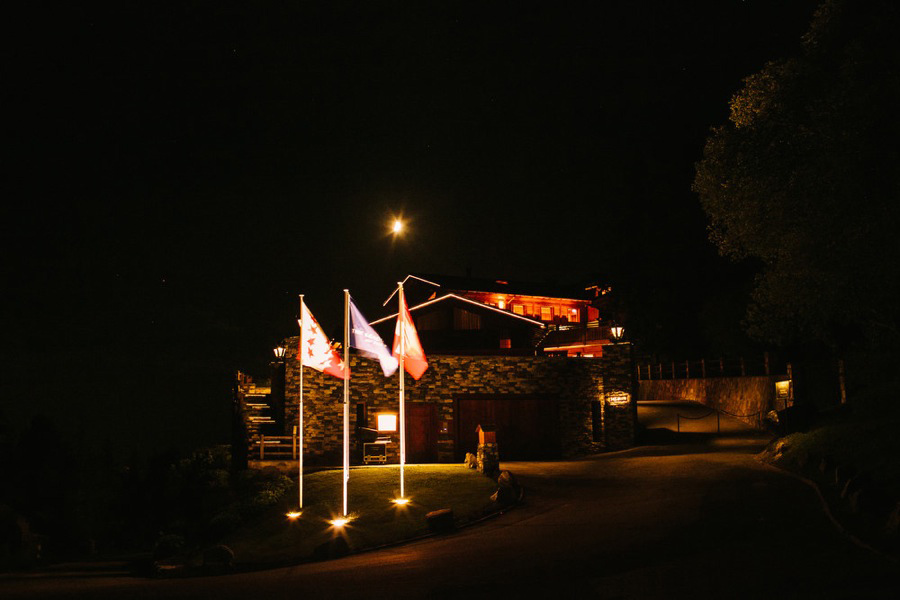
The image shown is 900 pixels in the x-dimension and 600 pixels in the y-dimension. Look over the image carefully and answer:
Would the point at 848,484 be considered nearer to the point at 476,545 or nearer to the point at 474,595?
the point at 476,545

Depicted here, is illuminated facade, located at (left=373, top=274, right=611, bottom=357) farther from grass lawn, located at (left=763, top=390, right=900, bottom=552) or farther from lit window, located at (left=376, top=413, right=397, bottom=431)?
grass lawn, located at (left=763, top=390, right=900, bottom=552)

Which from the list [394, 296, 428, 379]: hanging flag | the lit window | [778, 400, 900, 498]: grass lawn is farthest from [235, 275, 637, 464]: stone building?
[394, 296, 428, 379]: hanging flag

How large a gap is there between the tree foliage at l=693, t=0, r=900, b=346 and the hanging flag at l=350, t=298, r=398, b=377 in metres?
9.16

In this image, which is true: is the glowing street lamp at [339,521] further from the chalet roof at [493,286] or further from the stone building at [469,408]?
the chalet roof at [493,286]

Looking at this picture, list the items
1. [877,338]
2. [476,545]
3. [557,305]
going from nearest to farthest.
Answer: [476,545]
[877,338]
[557,305]

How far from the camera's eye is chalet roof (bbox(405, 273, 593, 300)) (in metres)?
52.8

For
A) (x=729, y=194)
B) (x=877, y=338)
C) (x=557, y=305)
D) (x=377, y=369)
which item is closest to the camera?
(x=877, y=338)

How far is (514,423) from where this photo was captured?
27.3 m

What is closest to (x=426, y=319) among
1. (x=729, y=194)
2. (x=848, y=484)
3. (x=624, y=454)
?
(x=624, y=454)

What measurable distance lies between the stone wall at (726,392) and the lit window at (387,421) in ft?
51.7

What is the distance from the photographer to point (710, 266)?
42500 millimetres

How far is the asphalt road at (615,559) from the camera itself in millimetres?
9688

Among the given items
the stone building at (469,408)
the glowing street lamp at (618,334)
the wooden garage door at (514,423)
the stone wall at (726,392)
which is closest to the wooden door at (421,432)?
the stone building at (469,408)

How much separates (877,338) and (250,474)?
55.4 ft
